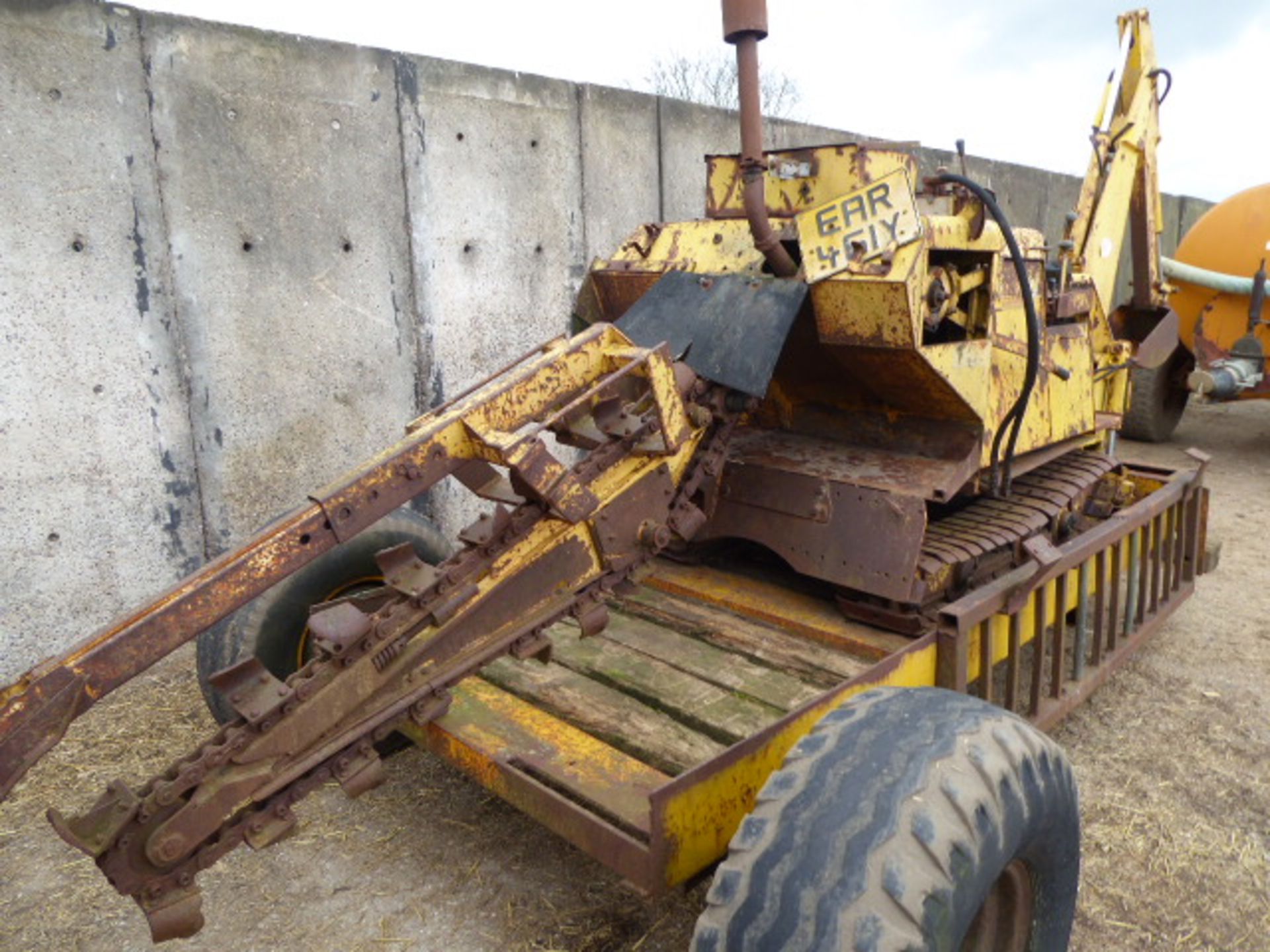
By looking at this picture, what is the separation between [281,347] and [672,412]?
8.64ft

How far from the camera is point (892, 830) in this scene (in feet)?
5.56

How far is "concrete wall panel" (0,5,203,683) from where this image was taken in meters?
3.60

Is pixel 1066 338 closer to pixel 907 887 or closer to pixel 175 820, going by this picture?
pixel 907 887

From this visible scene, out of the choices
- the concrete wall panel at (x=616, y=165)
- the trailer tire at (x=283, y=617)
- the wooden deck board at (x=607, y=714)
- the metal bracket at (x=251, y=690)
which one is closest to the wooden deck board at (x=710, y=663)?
the wooden deck board at (x=607, y=714)

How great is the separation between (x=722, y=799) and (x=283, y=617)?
1.72 m

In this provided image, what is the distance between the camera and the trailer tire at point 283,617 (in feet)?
10.0

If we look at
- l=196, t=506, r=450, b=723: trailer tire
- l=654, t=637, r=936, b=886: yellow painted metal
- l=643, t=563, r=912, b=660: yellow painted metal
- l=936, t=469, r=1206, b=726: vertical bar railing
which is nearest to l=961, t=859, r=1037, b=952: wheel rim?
l=654, t=637, r=936, b=886: yellow painted metal

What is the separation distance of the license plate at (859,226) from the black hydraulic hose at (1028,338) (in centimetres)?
27

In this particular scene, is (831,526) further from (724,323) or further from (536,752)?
(536,752)

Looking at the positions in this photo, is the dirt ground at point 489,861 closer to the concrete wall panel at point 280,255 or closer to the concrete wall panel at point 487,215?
the concrete wall panel at point 280,255

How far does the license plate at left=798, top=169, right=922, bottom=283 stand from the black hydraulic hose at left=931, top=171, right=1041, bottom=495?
0.89 ft

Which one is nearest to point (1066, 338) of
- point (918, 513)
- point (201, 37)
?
point (918, 513)

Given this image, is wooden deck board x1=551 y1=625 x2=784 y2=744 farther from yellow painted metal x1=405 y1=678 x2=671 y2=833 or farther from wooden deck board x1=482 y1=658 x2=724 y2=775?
yellow painted metal x1=405 y1=678 x2=671 y2=833

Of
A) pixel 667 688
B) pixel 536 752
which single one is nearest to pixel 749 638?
pixel 667 688
